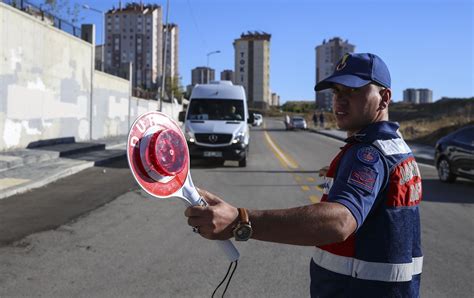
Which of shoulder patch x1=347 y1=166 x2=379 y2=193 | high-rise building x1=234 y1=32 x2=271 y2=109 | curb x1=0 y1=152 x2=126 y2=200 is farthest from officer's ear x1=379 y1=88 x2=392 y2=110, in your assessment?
high-rise building x1=234 y1=32 x2=271 y2=109

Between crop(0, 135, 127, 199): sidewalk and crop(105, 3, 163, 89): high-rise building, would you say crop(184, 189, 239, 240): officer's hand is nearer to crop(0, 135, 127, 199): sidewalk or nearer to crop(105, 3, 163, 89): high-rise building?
crop(0, 135, 127, 199): sidewalk

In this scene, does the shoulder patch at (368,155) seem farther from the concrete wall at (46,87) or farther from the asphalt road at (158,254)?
the concrete wall at (46,87)

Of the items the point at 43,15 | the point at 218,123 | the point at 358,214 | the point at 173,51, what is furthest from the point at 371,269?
the point at 173,51

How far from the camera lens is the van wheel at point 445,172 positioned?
1315 cm

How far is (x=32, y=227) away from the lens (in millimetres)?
7453

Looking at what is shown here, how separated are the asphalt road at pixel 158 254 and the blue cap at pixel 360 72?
10.4 feet

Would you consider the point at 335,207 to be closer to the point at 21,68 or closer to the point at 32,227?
the point at 32,227

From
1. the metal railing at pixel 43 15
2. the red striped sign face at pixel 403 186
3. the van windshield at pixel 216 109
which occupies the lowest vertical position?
the red striped sign face at pixel 403 186

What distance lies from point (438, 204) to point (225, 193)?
4.12 meters

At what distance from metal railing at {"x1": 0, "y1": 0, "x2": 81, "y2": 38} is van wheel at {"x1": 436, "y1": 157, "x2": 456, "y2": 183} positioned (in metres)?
14.3

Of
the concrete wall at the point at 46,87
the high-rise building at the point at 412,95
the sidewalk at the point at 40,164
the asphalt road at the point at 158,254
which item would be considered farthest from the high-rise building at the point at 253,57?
the asphalt road at the point at 158,254

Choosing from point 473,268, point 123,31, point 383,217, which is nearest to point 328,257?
point 383,217

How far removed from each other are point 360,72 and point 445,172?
40.3 ft

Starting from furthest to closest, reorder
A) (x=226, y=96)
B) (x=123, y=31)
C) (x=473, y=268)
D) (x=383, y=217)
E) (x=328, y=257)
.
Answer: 1. (x=123, y=31)
2. (x=226, y=96)
3. (x=473, y=268)
4. (x=328, y=257)
5. (x=383, y=217)
